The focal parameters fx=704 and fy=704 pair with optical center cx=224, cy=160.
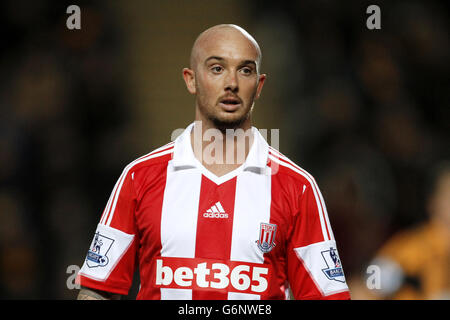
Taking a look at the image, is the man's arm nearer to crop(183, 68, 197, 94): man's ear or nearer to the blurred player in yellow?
crop(183, 68, 197, 94): man's ear

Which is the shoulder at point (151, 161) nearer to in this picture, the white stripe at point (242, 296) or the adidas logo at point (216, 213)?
the adidas logo at point (216, 213)

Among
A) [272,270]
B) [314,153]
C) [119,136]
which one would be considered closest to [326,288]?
[272,270]

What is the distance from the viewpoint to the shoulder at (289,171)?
2672mm

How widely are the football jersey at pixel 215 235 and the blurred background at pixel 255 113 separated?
2.10 metres

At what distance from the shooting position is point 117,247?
264 centimetres

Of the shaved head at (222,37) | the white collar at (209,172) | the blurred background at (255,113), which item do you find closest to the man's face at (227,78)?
the shaved head at (222,37)

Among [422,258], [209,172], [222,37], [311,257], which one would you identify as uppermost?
[222,37]

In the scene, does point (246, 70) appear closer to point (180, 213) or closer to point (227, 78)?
point (227, 78)

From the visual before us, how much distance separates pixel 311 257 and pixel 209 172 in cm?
50

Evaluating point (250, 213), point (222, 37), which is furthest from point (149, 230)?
point (222, 37)

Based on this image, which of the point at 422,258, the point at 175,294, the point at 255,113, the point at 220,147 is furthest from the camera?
the point at 255,113

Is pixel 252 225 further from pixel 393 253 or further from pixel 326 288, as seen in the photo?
pixel 393 253

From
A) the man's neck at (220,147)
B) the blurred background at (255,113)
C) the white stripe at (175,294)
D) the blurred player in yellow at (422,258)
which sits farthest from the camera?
the blurred background at (255,113)

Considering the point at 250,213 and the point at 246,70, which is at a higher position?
the point at 246,70
